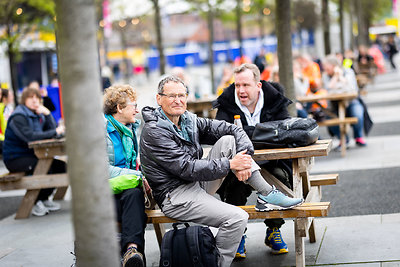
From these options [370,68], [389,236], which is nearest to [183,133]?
[389,236]

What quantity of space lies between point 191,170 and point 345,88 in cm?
757

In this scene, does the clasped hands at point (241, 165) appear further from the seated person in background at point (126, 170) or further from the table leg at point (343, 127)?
the table leg at point (343, 127)

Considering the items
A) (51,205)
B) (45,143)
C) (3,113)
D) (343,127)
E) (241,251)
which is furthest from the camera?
(3,113)

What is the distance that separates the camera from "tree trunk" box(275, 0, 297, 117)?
880cm

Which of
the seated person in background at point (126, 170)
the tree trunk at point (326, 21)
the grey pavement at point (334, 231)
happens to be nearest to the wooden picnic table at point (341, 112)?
the grey pavement at point (334, 231)

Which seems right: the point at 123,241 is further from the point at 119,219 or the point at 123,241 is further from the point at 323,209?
the point at 323,209

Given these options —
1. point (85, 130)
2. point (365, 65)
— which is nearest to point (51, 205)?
point (85, 130)

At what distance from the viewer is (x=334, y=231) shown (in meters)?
6.62

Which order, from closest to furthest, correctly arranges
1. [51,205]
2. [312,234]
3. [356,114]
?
[312,234], [51,205], [356,114]

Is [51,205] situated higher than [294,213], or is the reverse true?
[294,213]

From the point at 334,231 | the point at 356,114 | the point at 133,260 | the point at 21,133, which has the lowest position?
the point at 334,231

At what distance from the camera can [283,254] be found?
19.6 ft

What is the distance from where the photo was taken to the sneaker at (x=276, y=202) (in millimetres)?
5035

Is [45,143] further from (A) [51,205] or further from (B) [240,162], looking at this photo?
(B) [240,162]
